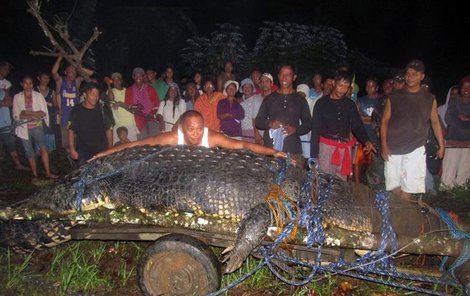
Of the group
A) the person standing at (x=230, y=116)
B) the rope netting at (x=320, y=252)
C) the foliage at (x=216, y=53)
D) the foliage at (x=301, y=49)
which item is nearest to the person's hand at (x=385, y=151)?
the rope netting at (x=320, y=252)

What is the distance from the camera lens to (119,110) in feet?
23.8

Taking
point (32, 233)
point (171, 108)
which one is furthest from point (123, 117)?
point (32, 233)

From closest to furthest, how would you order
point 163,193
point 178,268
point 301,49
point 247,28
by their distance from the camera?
point 178,268
point 163,193
point 301,49
point 247,28

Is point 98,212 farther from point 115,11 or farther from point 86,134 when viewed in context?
point 115,11

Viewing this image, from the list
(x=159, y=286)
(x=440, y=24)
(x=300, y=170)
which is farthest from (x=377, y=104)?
(x=440, y=24)

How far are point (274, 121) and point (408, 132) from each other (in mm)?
1602

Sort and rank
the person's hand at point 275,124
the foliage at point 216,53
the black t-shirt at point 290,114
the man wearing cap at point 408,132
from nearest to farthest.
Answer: the man wearing cap at point 408,132 < the person's hand at point 275,124 < the black t-shirt at point 290,114 < the foliage at point 216,53

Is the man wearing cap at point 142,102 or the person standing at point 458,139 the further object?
the man wearing cap at point 142,102

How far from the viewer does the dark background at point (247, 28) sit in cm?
1483

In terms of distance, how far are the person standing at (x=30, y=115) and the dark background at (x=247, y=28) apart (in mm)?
8404

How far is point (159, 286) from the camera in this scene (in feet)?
10.7

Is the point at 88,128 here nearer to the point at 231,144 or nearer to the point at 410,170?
the point at 231,144

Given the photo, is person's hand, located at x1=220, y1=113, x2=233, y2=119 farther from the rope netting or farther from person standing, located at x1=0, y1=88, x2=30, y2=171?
person standing, located at x1=0, y1=88, x2=30, y2=171

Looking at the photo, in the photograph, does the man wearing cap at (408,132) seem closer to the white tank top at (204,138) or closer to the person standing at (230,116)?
the white tank top at (204,138)
